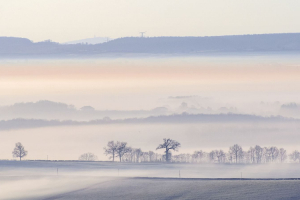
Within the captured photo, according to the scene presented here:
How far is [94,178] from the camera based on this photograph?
419 ft

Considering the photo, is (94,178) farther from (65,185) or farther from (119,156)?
(119,156)

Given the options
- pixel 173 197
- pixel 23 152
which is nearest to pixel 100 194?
pixel 173 197

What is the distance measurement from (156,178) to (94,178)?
10.2m

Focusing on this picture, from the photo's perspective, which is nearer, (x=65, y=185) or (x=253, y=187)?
(x=253, y=187)

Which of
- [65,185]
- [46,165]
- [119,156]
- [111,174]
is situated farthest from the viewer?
[119,156]

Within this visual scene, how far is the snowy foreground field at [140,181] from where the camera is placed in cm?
10688

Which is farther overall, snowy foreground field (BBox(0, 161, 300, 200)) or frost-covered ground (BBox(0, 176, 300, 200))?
snowy foreground field (BBox(0, 161, 300, 200))

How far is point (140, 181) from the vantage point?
394 feet

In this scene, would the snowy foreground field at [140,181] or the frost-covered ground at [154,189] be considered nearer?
the frost-covered ground at [154,189]

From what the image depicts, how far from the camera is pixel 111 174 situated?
136875mm

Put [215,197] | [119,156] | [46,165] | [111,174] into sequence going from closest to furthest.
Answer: [215,197]
[111,174]
[46,165]
[119,156]

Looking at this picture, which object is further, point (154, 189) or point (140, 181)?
point (140, 181)

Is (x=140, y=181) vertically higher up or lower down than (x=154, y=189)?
higher up

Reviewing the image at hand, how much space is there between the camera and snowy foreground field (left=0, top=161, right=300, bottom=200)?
351 ft
